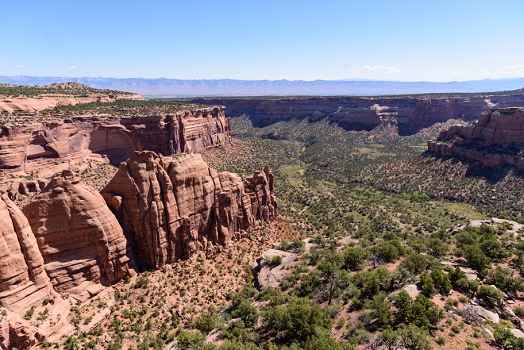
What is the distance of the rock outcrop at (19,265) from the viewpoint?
26.1 meters

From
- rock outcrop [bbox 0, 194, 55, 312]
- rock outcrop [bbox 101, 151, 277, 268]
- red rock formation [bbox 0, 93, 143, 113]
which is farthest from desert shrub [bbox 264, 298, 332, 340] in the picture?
red rock formation [bbox 0, 93, 143, 113]

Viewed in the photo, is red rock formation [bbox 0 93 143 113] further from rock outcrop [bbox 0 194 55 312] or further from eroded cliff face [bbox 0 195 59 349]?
eroded cliff face [bbox 0 195 59 349]

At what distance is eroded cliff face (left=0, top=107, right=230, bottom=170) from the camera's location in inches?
2370

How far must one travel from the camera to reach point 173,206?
38469mm

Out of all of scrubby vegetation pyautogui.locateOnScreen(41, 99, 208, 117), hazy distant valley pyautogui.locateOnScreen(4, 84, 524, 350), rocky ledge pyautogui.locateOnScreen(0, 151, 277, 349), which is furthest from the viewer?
scrubby vegetation pyautogui.locateOnScreen(41, 99, 208, 117)

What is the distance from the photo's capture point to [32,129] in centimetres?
6300

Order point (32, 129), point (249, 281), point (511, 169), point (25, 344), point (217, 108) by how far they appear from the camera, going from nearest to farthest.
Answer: point (25, 344) → point (249, 281) → point (32, 129) → point (511, 169) → point (217, 108)

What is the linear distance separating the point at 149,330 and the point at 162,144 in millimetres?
69662

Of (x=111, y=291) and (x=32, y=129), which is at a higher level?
(x=32, y=129)

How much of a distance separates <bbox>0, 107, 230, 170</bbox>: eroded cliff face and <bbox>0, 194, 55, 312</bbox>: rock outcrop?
3950 cm

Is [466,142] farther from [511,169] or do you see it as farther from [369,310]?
[369,310]

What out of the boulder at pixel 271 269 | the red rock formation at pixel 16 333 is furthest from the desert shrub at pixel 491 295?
the red rock formation at pixel 16 333

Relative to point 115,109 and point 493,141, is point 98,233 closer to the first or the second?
point 115,109

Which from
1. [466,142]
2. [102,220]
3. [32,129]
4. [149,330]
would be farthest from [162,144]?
[466,142]
